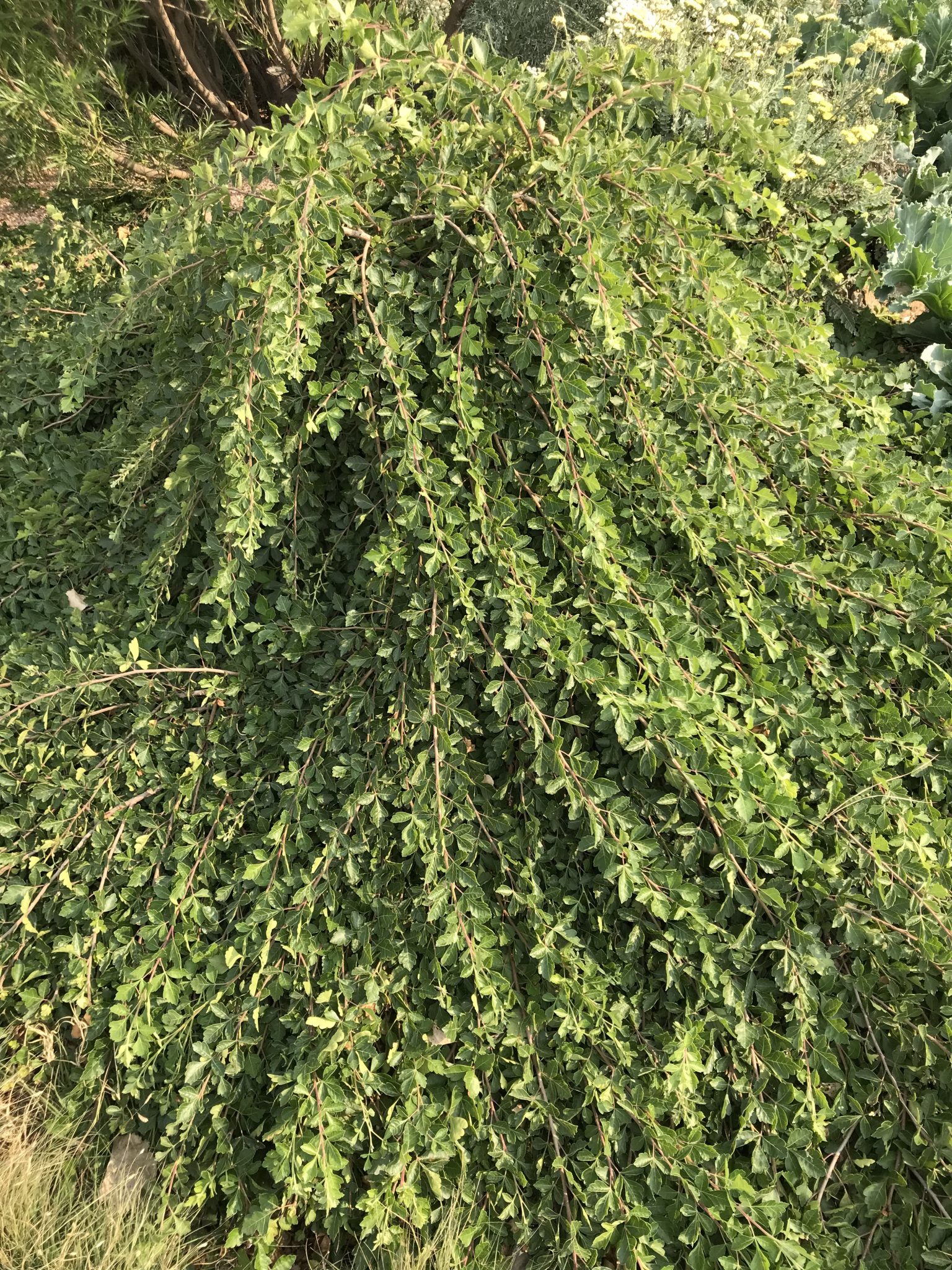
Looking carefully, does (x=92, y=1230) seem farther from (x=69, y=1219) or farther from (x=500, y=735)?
(x=500, y=735)

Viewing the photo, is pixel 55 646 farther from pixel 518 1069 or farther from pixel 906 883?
pixel 906 883

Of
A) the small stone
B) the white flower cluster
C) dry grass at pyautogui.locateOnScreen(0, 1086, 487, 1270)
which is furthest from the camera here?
the white flower cluster

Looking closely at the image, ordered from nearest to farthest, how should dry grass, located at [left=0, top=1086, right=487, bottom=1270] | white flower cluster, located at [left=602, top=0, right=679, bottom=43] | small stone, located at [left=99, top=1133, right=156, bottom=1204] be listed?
dry grass, located at [left=0, top=1086, right=487, bottom=1270]
small stone, located at [left=99, top=1133, right=156, bottom=1204]
white flower cluster, located at [left=602, top=0, right=679, bottom=43]

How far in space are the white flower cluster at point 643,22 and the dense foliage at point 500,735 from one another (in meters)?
1.30

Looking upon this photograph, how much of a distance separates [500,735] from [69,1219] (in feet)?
3.98

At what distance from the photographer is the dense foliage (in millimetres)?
1516

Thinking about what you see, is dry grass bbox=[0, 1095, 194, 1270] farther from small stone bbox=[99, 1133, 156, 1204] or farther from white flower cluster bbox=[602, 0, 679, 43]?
white flower cluster bbox=[602, 0, 679, 43]

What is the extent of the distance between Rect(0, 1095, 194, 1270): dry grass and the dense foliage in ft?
0.30

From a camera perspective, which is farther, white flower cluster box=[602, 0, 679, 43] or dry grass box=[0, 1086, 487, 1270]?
white flower cluster box=[602, 0, 679, 43]

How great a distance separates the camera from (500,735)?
A: 5.73 feet

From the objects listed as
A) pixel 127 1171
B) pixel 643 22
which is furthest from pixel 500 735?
pixel 643 22

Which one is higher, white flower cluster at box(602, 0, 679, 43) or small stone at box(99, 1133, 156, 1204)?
white flower cluster at box(602, 0, 679, 43)

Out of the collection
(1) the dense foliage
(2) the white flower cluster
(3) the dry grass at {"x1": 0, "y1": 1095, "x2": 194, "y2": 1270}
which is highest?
(2) the white flower cluster

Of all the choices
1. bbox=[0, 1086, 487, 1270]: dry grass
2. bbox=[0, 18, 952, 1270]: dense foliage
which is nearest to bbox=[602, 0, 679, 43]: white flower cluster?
bbox=[0, 18, 952, 1270]: dense foliage
